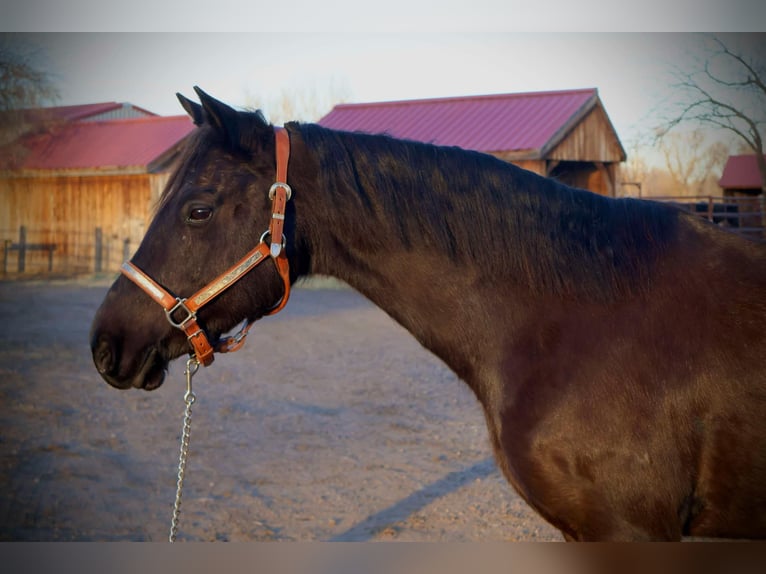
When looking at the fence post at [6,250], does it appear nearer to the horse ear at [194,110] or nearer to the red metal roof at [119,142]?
the red metal roof at [119,142]

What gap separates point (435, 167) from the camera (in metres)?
1.72

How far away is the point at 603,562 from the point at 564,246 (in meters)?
0.82

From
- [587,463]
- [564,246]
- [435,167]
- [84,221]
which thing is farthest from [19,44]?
[84,221]

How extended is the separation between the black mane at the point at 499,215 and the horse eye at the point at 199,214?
32 centimetres

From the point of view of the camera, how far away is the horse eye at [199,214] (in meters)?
1.68

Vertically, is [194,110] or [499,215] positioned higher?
[194,110]

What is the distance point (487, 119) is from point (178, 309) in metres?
10.5

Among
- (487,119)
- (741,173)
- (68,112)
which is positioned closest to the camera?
(741,173)

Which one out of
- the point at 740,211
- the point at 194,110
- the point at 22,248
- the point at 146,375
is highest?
the point at 740,211

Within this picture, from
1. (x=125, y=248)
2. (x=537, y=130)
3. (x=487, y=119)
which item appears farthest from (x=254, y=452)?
(x=487, y=119)

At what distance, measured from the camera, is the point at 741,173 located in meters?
5.35

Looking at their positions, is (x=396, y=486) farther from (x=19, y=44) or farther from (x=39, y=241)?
(x=39, y=241)

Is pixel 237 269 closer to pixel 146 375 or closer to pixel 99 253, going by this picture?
pixel 146 375

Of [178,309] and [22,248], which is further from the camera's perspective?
[22,248]
